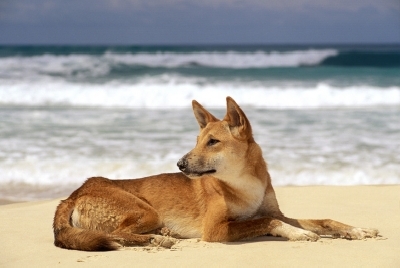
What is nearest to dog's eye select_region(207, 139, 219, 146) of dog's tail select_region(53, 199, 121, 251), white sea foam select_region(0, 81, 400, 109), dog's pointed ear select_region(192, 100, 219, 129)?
dog's pointed ear select_region(192, 100, 219, 129)

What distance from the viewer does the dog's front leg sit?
602 centimetres

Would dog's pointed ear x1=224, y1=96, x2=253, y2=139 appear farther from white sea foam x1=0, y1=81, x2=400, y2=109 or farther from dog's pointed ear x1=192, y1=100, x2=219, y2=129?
white sea foam x1=0, y1=81, x2=400, y2=109

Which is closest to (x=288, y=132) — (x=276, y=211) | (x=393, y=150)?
(x=393, y=150)

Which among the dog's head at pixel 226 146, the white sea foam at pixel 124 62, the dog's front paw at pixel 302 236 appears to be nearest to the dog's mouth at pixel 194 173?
the dog's head at pixel 226 146

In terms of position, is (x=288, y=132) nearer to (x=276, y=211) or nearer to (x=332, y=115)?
(x=332, y=115)

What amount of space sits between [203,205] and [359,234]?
5.29 ft

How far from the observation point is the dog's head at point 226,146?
19.6 feet

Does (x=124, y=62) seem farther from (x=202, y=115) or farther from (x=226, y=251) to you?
(x=226, y=251)

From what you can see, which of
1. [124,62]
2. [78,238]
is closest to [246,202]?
[78,238]

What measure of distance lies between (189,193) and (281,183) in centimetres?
367

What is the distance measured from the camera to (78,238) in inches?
222

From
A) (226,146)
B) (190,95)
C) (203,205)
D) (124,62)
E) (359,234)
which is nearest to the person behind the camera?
(226,146)

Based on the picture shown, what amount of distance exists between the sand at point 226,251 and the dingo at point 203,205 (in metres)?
0.15

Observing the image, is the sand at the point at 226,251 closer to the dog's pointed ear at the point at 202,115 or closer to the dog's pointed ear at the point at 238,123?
the dog's pointed ear at the point at 238,123
